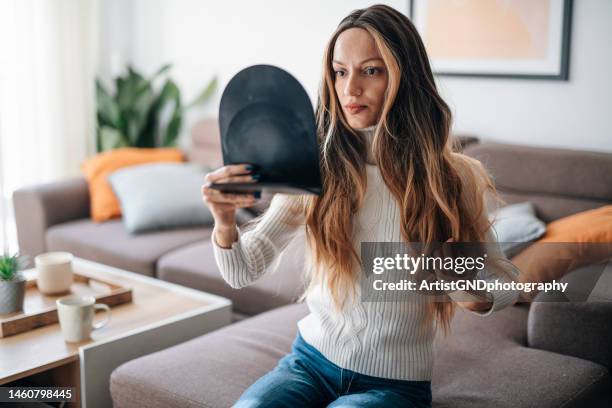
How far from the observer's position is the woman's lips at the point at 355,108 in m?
1.32

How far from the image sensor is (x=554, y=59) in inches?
101

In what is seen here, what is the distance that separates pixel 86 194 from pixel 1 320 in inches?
56.1

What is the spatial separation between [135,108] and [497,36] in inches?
77.1

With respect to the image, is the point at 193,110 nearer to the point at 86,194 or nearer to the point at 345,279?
the point at 86,194

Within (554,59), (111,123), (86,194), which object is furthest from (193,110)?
(554,59)

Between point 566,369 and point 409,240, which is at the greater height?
point 409,240

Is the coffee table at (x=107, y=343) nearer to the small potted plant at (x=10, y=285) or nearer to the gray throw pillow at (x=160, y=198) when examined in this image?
the small potted plant at (x=10, y=285)

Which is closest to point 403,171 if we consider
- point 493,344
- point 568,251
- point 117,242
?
point 493,344

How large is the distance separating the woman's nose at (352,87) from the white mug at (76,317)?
93 centimetres

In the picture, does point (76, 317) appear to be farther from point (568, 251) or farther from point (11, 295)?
point (568, 251)

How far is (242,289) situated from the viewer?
239 centimetres

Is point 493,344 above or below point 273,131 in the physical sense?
below

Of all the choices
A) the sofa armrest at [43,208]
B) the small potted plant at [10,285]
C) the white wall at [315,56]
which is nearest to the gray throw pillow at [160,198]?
the sofa armrest at [43,208]

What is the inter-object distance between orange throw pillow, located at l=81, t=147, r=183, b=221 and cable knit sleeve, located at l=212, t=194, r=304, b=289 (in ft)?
6.31
